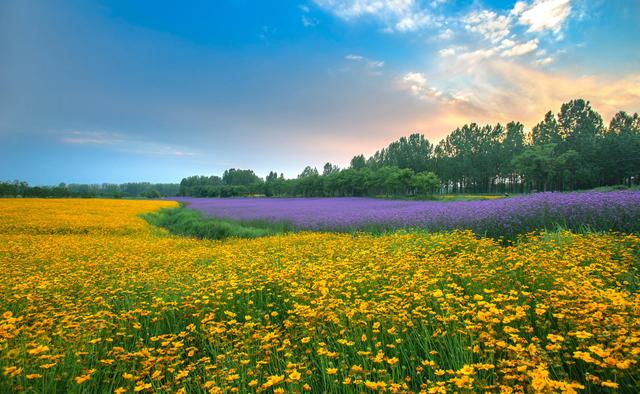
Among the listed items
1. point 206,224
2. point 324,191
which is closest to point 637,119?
point 324,191

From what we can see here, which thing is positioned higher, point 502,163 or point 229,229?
Answer: point 502,163

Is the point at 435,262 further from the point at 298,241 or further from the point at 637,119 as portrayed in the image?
the point at 637,119

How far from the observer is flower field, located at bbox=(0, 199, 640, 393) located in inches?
96.8

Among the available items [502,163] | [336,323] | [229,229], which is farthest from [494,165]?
[336,323]

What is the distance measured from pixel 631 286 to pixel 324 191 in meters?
77.1

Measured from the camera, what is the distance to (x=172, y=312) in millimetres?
4133

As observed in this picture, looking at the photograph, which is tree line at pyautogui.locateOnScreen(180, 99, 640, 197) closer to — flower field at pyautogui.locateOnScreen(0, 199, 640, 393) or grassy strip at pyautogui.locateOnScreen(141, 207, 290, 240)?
grassy strip at pyautogui.locateOnScreen(141, 207, 290, 240)

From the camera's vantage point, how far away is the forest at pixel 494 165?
5312 cm

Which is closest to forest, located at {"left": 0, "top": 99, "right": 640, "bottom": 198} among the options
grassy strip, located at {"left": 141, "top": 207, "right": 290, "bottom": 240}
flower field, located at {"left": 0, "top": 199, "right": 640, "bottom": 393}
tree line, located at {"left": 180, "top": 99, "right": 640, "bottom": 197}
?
tree line, located at {"left": 180, "top": 99, "right": 640, "bottom": 197}

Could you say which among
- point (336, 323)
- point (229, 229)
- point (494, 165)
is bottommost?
point (229, 229)

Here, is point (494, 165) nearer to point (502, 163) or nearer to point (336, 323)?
point (502, 163)

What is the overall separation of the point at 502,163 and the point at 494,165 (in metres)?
1.54

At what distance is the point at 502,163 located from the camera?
6925 cm

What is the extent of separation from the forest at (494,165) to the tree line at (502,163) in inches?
5.1
